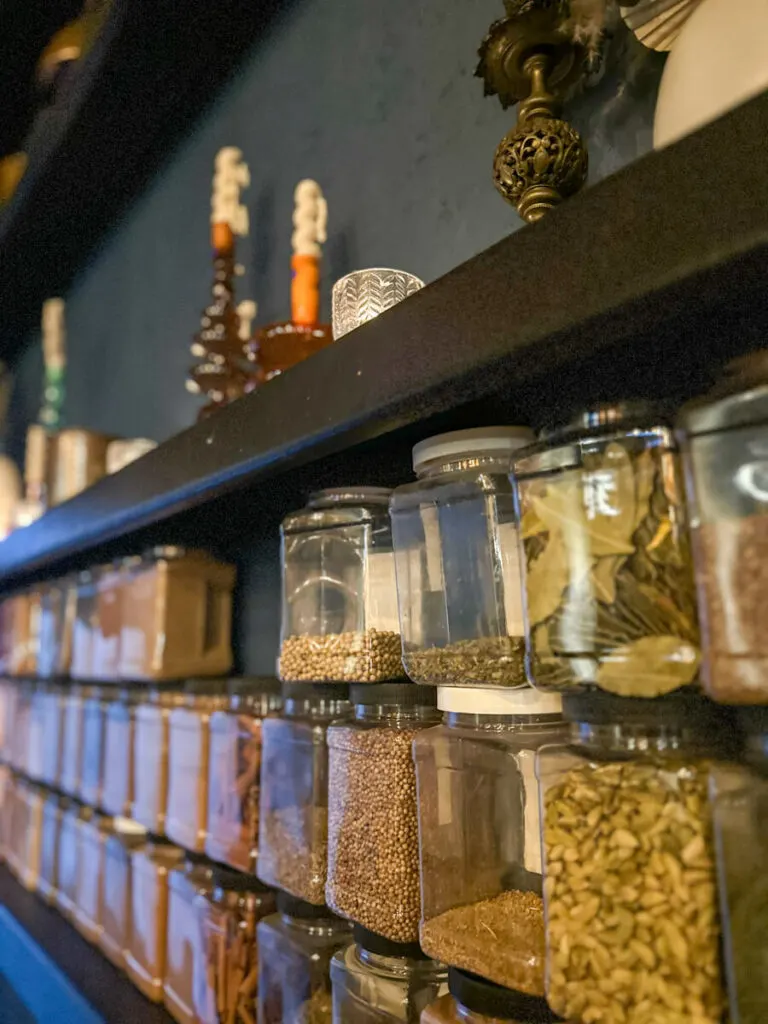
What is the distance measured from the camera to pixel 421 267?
945 millimetres

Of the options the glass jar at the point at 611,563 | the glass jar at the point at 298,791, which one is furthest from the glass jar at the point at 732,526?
the glass jar at the point at 298,791

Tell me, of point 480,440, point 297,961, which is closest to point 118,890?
point 297,961

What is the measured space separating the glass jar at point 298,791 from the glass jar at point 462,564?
0.58 ft

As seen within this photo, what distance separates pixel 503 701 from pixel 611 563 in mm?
181

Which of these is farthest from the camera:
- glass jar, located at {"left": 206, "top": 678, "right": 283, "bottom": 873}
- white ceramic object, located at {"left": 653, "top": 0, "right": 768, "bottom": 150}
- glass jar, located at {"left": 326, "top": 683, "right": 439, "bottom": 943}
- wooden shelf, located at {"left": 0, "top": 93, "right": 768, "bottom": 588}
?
glass jar, located at {"left": 206, "top": 678, "right": 283, "bottom": 873}

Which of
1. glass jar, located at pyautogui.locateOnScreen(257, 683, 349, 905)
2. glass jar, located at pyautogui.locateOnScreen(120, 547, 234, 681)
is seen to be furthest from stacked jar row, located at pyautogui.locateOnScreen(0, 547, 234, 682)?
glass jar, located at pyautogui.locateOnScreen(257, 683, 349, 905)

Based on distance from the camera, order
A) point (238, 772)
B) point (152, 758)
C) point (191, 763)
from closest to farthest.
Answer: point (238, 772), point (191, 763), point (152, 758)

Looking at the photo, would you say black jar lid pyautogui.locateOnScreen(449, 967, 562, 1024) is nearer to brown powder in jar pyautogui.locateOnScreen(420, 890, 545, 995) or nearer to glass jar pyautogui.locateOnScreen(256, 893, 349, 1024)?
brown powder in jar pyautogui.locateOnScreen(420, 890, 545, 995)

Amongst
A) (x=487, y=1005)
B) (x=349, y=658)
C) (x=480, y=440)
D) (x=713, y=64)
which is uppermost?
(x=713, y=64)

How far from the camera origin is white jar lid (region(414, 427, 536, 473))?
60 centimetres

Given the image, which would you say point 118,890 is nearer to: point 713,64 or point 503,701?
point 503,701

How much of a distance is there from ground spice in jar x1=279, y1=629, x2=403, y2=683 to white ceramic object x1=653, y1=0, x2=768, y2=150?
454mm

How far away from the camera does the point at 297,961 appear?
2.38ft

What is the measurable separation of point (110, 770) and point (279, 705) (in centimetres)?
50
